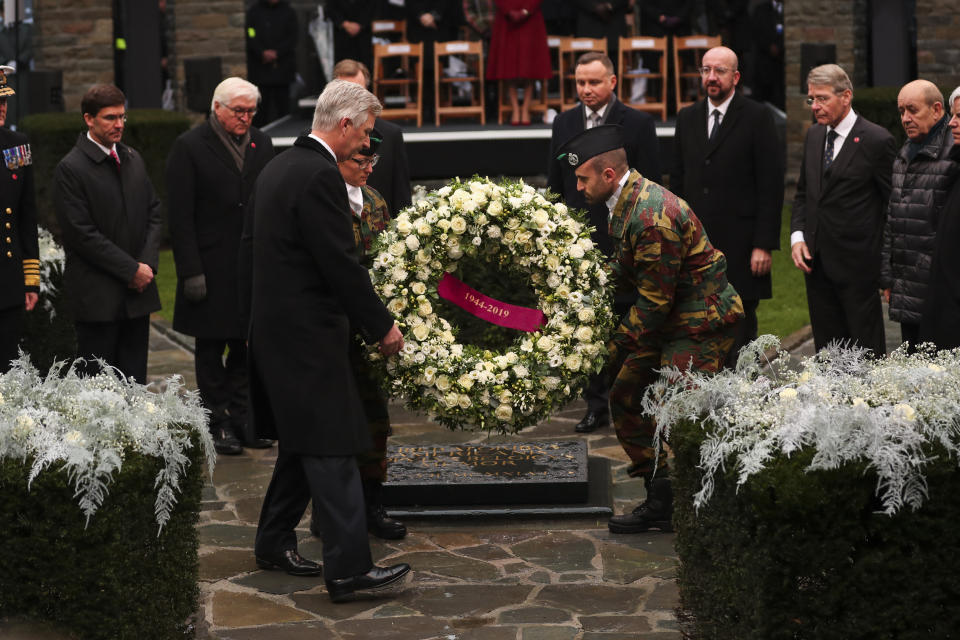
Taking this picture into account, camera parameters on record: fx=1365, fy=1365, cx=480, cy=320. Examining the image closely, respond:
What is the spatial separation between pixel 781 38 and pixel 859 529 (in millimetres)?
15110

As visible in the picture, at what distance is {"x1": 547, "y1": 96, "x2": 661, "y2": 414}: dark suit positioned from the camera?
26.5 feet

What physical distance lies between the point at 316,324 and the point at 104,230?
2475mm

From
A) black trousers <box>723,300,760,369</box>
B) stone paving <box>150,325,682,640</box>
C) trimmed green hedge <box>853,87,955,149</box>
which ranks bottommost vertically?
stone paving <box>150,325,682,640</box>

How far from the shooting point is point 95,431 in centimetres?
471

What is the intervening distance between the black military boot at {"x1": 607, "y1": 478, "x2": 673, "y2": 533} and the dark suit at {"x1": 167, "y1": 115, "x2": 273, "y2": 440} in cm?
267

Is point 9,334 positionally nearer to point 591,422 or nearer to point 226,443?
point 226,443

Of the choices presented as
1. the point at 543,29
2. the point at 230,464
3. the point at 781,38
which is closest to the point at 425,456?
the point at 230,464

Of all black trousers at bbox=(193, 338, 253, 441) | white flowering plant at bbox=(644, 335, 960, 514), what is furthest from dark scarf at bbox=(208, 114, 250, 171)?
white flowering plant at bbox=(644, 335, 960, 514)

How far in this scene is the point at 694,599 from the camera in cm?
489

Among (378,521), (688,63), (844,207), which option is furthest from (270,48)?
(378,521)

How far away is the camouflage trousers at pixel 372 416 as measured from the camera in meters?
6.15

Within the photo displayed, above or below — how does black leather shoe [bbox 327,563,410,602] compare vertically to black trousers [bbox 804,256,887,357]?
below

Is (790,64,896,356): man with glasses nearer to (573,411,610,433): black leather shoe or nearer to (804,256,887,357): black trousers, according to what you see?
(804,256,887,357): black trousers

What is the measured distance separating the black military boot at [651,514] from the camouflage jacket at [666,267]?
2.49ft
